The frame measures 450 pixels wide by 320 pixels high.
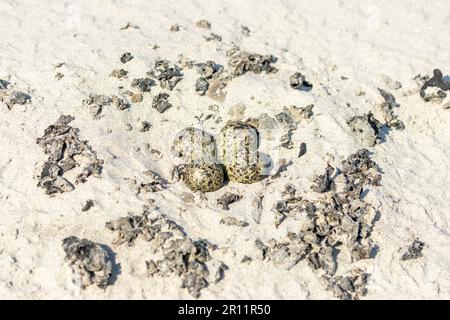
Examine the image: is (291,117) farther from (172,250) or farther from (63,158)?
(63,158)

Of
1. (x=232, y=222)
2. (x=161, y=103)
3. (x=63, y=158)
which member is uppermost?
(x=161, y=103)

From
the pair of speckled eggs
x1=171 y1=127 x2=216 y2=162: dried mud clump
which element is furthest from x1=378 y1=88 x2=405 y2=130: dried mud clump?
x1=171 y1=127 x2=216 y2=162: dried mud clump

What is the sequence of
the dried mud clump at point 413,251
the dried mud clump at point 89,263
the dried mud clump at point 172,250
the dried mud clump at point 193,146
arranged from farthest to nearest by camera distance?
1. the dried mud clump at point 193,146
2. the dried mud clump at point 413,251
3. the dried mud clump at point 172,250
4. the dried mud clump at point 89,263

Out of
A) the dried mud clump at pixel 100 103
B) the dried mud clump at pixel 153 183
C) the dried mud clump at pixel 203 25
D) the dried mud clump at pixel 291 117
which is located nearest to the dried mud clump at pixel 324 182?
the dried mud clump at pixel 291 117

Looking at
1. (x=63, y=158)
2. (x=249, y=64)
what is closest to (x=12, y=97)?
(x=63, y=158)

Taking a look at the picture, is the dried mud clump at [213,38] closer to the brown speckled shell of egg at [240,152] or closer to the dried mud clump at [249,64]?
the dried mud clump at [249,64]
